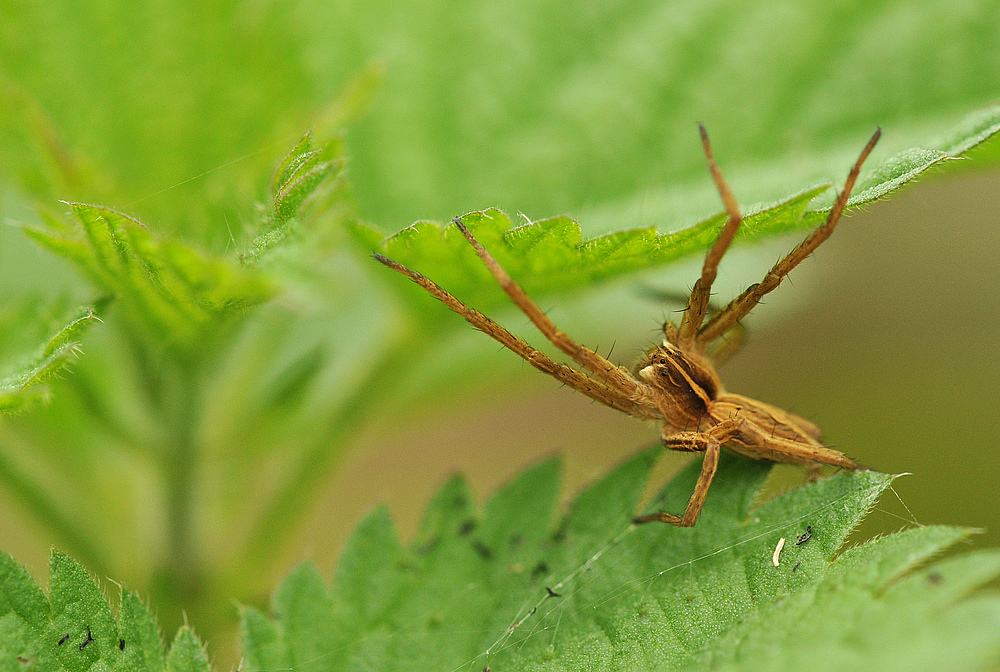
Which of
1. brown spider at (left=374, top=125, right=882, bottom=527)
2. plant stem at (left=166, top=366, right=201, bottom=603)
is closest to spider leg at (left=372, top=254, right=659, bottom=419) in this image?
brown spider at (left=374, top=125, right=882, bottom=527)

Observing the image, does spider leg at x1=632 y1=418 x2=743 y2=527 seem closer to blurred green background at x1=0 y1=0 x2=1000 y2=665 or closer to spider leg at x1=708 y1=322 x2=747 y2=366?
blurred green background at x1=0 y1=0 x2=1000 y2=665

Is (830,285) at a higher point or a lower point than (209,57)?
lower

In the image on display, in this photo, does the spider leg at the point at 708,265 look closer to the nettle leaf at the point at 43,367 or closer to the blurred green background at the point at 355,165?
the blurred green background at the point at 355,165

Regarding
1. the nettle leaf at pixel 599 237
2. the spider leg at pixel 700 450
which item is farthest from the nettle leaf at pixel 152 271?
the spider leg at pixel 700 450

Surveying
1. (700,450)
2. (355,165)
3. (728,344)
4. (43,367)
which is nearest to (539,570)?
(700,450)

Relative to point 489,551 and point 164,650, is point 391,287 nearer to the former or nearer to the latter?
point 489,551

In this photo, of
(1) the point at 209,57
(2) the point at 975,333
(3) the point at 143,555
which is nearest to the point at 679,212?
(1) the point at 209,57
